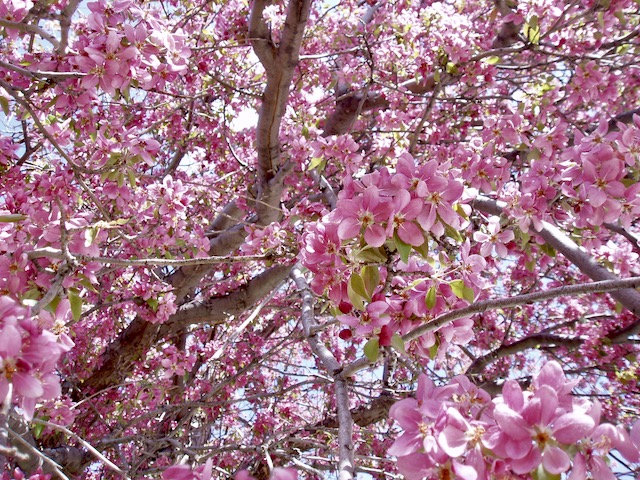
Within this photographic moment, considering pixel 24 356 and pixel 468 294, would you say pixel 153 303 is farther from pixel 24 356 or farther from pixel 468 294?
pixel 468 294

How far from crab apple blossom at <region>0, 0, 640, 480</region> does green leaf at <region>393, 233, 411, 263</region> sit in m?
0.01

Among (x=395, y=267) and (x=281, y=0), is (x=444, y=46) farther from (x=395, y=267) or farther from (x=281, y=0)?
(x=395, y=267)

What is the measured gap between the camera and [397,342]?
3.97ft

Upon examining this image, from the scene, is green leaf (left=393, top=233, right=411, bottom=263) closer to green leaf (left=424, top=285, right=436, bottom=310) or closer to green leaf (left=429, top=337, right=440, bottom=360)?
green leaf (left=424, top=285, right=436, bottom=310)

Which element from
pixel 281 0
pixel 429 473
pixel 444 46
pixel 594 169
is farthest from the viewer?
pixel 281 0

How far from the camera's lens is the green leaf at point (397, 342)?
121 centimetres

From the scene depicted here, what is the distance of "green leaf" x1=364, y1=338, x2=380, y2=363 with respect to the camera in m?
1.22

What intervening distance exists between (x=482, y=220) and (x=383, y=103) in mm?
2300

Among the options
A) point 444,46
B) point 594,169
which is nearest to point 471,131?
point 444,46

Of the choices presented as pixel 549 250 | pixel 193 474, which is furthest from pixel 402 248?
pixel 549 250

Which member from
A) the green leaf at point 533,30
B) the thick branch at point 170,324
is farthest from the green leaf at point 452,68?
the thick branch at point 170,324

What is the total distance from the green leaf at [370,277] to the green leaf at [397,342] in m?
0.13

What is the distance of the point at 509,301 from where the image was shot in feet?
3.72

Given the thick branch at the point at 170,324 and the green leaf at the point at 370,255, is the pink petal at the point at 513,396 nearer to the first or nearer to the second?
the green leaf at the point at 370,255
